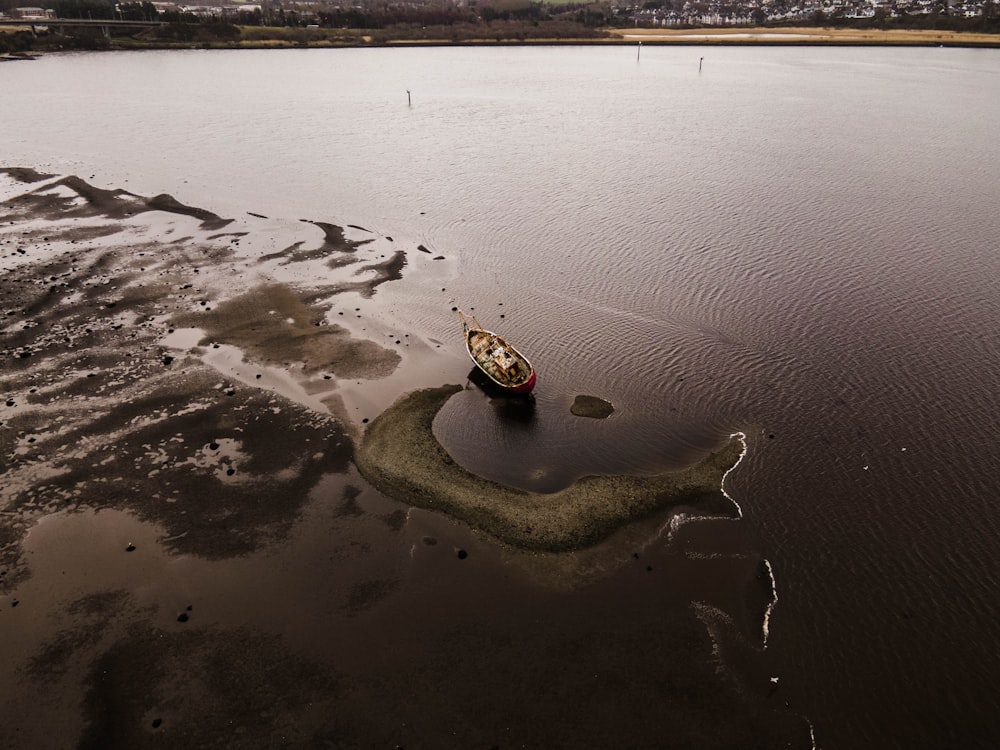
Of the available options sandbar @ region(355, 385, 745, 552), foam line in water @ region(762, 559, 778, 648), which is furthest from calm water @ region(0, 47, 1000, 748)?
sandbar @ region(355, 385, 745, 552)

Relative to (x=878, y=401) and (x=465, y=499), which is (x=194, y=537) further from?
(x=878, y=401)

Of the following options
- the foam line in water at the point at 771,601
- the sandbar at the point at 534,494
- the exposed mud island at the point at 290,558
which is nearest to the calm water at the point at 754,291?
the foam line in water at the point at 771,601

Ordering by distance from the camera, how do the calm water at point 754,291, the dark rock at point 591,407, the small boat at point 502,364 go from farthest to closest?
1. the small boat at point 502,364
2. the dark rock at point 591,407
3. the calm water at point 754,291

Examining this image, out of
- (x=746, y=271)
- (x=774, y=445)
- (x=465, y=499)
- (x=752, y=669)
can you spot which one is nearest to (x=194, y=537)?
(x=465, y=499)

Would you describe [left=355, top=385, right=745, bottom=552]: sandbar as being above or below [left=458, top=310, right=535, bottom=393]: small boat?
below

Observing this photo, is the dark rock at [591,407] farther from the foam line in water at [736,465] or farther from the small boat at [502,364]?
the foam line in water at [736,465]

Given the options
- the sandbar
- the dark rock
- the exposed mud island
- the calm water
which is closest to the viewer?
the exposed mud island

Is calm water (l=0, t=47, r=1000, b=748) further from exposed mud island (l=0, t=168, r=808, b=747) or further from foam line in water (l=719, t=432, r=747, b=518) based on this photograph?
exposed mud island (l=0, t=168, r=808, b=747)
